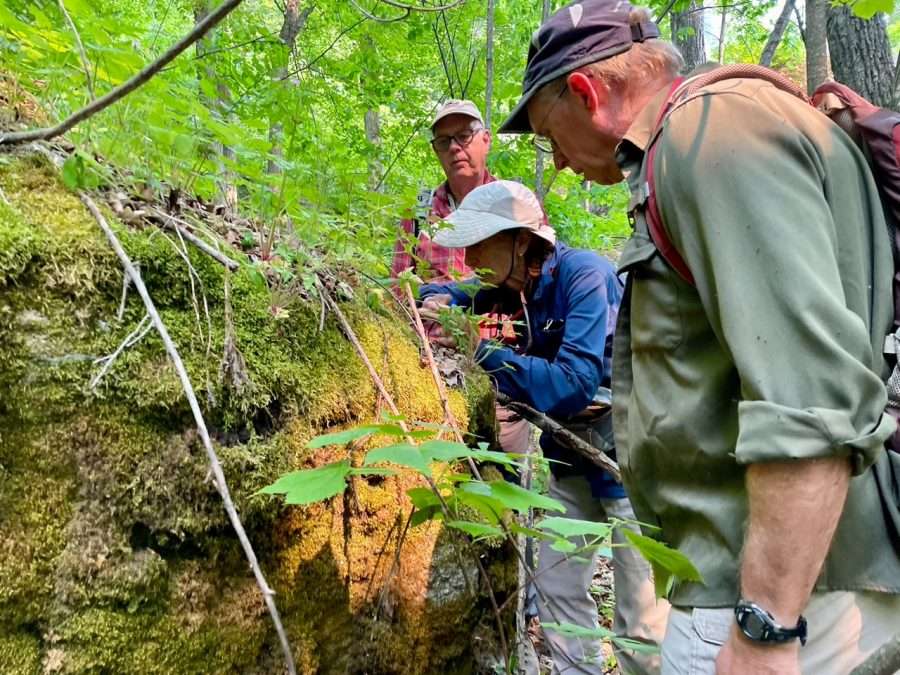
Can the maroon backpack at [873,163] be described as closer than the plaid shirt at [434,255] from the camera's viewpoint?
Yes

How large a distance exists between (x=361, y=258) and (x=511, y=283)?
3.60 feet

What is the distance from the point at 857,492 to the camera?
1.24m

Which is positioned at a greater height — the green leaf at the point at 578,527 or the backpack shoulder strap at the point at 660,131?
the backpack shoulder strap at the point at 660,131

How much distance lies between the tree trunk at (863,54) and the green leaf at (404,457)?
6.14 metres

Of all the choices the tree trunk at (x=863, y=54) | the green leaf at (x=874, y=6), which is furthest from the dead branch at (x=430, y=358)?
the tree trunk at (x=863, y=54)

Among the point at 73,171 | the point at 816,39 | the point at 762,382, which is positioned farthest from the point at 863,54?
the point at 73,171

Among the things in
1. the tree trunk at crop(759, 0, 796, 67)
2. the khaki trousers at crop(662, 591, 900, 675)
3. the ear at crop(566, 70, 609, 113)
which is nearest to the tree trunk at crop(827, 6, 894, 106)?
the tree trunk at crop(759, 0, 796, 67)

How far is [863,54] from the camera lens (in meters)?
5.20

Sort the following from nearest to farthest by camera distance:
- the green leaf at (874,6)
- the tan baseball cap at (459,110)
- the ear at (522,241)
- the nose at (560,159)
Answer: the green leaf at (874,6) → the nose at (560,159) → the ear at (522,241) → the tan baseball cap at (459,110)

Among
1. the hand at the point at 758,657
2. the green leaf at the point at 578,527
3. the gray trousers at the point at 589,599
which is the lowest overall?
the gray trousers at the point at 589,599

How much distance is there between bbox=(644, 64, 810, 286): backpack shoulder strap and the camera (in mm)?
1320

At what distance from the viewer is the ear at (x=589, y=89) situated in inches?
66.9

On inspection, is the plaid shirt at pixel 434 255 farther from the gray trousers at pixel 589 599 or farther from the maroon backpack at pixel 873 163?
the maroon backpack at pixel 873 163

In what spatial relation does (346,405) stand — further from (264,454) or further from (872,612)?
(872,612)
